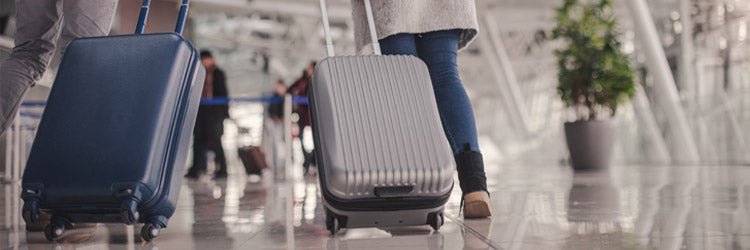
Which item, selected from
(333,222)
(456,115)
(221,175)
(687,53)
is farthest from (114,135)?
(687,53)

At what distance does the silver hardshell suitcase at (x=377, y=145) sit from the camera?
2785 mm

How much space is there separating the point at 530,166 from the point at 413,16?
16027 millimetres

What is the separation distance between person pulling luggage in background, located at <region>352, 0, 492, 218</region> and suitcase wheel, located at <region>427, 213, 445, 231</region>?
63 cm

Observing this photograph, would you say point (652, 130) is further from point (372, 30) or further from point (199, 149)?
point (372, 30)

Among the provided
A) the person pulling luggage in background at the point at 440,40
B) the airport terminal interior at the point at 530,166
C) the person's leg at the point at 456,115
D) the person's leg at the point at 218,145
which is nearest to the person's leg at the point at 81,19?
the airport terminal interior at the point at 530,166

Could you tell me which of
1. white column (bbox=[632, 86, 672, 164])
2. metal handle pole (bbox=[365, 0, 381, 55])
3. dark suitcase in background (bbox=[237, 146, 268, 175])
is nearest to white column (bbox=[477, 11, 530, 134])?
white column (bbox=[632, 86, 672, 164])

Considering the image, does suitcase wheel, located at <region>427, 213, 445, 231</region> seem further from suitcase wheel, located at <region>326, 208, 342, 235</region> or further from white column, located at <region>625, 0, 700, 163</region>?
white column, located at <region>625, 0, 700, 163</region>

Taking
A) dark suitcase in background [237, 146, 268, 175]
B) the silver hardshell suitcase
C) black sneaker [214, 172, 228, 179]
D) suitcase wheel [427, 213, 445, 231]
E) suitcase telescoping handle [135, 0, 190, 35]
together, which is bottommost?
black sneaker [214, 172, 228, 179]

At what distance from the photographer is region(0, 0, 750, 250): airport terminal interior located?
9.39 feet

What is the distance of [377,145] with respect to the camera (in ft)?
9.29

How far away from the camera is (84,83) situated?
2.93 metres

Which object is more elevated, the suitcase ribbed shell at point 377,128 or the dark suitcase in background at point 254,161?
the suitcase ribbed shell at point 377,128

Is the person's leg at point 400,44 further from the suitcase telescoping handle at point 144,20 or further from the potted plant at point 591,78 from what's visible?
the potted plant at point 591,78

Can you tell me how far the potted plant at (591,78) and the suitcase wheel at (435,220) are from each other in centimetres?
990
